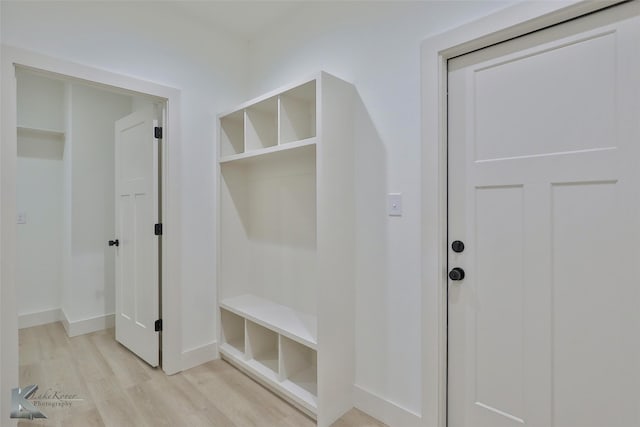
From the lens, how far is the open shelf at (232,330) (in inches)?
101

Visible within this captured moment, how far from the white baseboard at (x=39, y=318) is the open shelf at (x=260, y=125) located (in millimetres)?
2907

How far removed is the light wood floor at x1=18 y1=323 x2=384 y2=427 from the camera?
1.83 meters

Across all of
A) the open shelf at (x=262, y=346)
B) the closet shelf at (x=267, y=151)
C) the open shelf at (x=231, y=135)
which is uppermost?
the open shelf at (x=231, y=135)

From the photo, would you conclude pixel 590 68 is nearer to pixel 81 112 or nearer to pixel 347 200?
pixel 347 200

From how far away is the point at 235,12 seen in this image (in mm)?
2375

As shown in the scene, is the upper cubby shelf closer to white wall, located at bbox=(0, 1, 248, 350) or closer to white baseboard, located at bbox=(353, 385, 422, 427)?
white wall, located at bbox=(0, 1, 248, 350)

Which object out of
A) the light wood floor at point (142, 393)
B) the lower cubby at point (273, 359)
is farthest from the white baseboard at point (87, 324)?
the lower cubby at point (273, 359)

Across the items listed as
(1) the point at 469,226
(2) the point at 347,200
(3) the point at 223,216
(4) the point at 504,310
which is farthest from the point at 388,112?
(3) the point at 223,216

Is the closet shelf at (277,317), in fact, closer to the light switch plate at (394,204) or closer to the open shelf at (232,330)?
the open shelf at (232,330)

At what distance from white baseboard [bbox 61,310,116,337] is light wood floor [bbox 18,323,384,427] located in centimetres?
29

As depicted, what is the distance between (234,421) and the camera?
71.9 inches

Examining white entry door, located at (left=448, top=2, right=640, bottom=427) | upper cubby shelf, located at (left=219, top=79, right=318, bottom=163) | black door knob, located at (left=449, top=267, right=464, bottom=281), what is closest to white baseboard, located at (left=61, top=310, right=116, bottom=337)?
upper cubby shelf, located at (left=219, top=79, right=318, bottom=163)

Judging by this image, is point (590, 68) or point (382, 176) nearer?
point (590, 68)

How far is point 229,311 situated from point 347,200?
1381 mm
